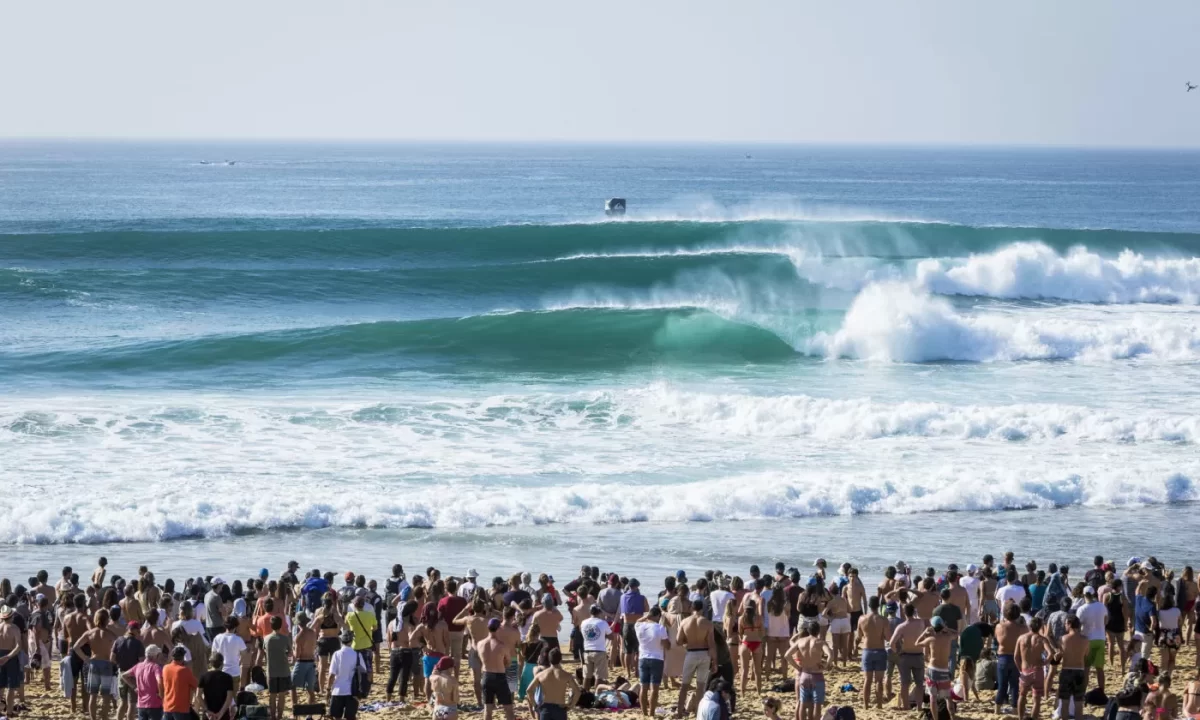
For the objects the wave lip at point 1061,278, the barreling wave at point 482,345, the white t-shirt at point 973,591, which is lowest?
the white t-shirt at point 973,591

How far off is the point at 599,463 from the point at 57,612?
10.4 meters

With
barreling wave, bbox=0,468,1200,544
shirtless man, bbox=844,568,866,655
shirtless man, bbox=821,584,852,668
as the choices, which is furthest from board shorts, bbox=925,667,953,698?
barreling wave, bbox=0,468,1200,544

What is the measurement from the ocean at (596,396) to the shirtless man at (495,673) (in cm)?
593

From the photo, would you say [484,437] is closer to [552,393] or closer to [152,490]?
[552,393]

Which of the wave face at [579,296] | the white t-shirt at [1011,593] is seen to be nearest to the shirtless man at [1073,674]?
the white t-shirt at [1011,593]

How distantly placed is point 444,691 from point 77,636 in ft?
11.4

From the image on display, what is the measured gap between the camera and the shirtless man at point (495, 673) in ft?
34.8

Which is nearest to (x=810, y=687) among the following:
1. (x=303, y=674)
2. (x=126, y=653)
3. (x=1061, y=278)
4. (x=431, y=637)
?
(x=431, y=637)

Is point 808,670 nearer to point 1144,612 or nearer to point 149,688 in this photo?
point 1144,612

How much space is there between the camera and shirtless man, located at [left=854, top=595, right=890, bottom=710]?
11.7 m

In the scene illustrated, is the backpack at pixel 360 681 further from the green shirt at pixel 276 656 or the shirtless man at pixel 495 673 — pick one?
the shirtless man at pixel 495 673

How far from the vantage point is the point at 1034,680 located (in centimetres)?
1112

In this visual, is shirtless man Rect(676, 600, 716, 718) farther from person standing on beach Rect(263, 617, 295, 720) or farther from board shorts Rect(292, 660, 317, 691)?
person standing on beach Rect(263, 617, 295, 720)

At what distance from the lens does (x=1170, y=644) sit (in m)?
13.2
